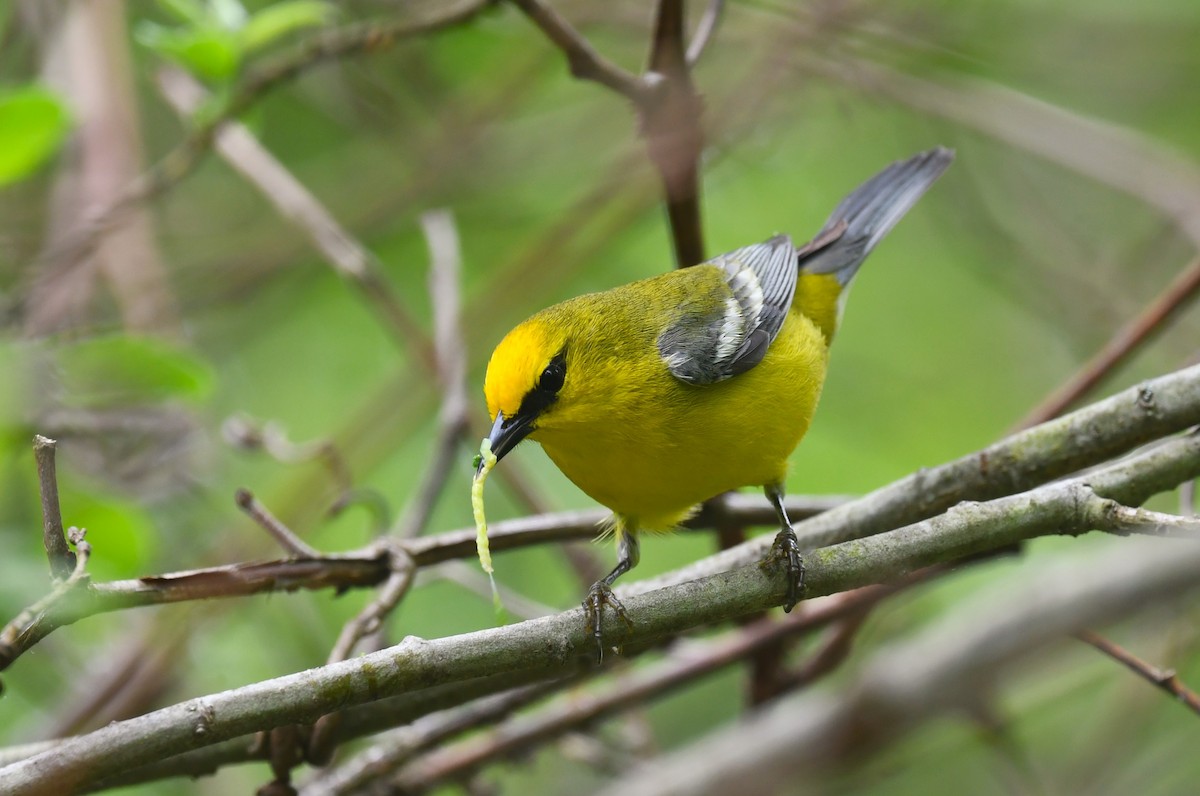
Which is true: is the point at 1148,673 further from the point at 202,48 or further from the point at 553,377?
the point at 202,48

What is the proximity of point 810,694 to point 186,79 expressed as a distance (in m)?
4.14

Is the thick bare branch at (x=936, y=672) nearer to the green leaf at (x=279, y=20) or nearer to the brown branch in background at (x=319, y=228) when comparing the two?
the brown branch in background at (x=319, y=228)

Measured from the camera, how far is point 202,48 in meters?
3.62

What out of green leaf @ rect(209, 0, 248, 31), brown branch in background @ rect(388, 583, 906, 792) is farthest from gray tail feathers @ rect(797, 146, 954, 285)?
green leaf @ rect(209, 0, 248, 31)

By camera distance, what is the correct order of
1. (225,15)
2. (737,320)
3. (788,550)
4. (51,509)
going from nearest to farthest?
(51,509) < (788,550) < (225,15) < (737,320)

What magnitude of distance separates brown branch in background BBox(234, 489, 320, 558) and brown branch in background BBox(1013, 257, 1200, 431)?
2.36m

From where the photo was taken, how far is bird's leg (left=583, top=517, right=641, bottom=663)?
2.48 metres

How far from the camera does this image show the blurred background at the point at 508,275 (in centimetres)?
388

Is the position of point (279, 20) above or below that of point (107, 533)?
above

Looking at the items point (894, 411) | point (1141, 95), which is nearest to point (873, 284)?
point (894, 411)

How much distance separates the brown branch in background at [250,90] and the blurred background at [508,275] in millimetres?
73

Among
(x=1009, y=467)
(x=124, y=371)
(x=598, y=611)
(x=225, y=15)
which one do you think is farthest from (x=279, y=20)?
(x=1009, y=467)

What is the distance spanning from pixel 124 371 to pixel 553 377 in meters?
1.27

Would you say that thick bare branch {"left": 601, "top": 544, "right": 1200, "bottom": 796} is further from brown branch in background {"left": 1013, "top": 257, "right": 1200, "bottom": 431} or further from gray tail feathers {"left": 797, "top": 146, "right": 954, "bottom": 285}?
gray tail feathers {"left": 797, "top": 146, "right": 954, "bottom": 285}
